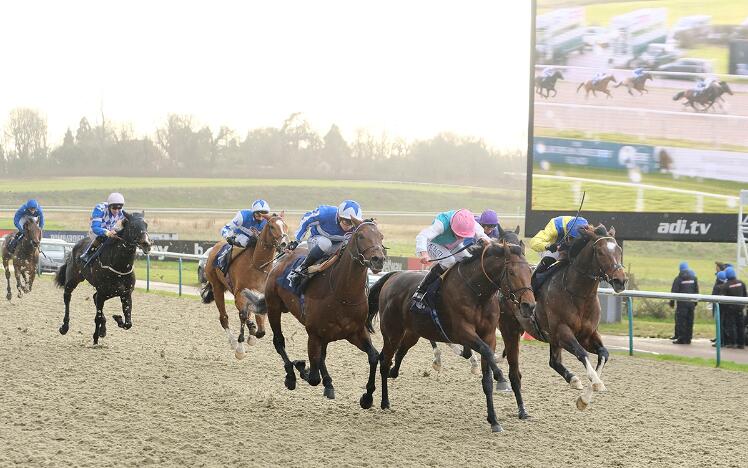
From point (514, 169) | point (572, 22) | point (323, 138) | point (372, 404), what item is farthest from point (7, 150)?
point (372, 404)

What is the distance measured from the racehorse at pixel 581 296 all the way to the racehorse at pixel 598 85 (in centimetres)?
702

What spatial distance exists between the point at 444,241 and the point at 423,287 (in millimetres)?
554

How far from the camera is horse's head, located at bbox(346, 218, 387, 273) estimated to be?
292 inches

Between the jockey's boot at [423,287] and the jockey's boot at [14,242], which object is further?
the jockey's boot at [14,242]

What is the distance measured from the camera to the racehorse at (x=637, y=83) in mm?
15094

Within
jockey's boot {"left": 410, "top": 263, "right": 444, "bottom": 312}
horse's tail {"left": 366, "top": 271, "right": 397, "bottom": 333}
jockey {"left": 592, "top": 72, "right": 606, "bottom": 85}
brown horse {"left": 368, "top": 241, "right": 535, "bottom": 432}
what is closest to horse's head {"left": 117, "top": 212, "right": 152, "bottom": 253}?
horse's tail {"left": 366, "top": 271, "right": 397, "bottom": 333}

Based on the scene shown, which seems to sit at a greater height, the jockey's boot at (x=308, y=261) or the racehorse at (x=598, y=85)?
the racehorse at (x=598, y=85)

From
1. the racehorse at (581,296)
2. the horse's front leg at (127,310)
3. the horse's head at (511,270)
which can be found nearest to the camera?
the horse's head at (511,270)

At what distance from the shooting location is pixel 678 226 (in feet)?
48.9

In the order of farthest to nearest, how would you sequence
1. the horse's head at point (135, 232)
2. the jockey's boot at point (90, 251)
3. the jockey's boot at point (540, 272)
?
1. the jockey's boot at point (90, 251)
2. the horse's head at point (135, 232)
3. the jockey's boot at point (540, 272)

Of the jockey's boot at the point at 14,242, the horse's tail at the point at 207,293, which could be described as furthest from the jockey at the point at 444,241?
the jockey's boot at the point at 14,242

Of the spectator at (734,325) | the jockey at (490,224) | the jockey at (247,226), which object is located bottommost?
the spectator at (734,325)

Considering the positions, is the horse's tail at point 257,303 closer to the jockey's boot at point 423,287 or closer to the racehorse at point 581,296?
the jockey's boot at point 423,287

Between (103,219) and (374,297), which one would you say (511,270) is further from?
(103,219)
